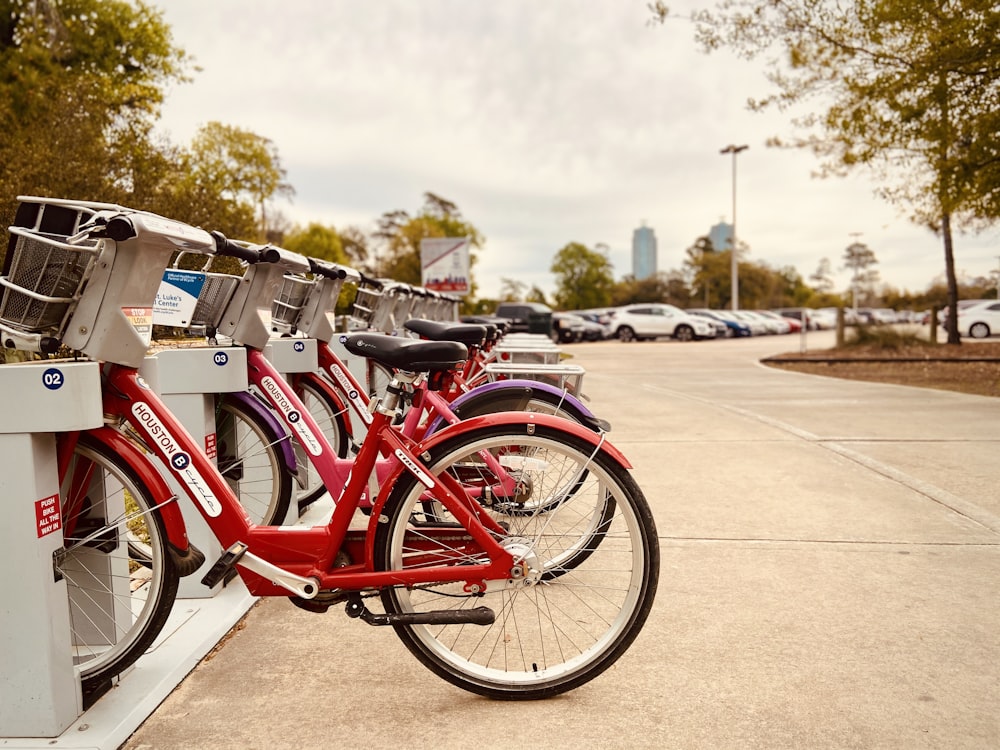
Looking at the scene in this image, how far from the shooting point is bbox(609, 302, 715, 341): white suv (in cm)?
3344

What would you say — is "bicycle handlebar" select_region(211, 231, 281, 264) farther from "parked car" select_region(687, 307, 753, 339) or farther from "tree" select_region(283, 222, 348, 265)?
"tree" select_region(283, 222, 348, 265)

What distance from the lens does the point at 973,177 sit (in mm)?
11016

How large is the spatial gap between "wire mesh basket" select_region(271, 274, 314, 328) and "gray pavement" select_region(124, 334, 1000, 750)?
1571mm

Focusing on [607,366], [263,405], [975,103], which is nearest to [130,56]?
[607,366]

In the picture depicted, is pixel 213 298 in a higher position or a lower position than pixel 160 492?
higher

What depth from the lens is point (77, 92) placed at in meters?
16.5

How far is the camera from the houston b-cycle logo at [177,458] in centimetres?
259

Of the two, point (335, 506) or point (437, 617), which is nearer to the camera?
point (437, 617)

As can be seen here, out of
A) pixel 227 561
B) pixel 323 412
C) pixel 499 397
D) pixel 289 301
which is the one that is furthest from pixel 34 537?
pixel 289 301

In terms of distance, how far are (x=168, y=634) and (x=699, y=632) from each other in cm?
199

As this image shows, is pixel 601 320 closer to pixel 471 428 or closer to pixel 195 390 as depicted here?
pixel 195 390

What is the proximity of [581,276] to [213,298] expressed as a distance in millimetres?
85126

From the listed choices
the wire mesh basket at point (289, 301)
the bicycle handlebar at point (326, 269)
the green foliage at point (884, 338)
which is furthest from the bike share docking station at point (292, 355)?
the green foliage at point (884, 338)

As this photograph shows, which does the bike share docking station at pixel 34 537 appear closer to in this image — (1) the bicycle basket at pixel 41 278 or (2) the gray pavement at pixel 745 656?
(1) the bicycle basket at pixel 41 278
